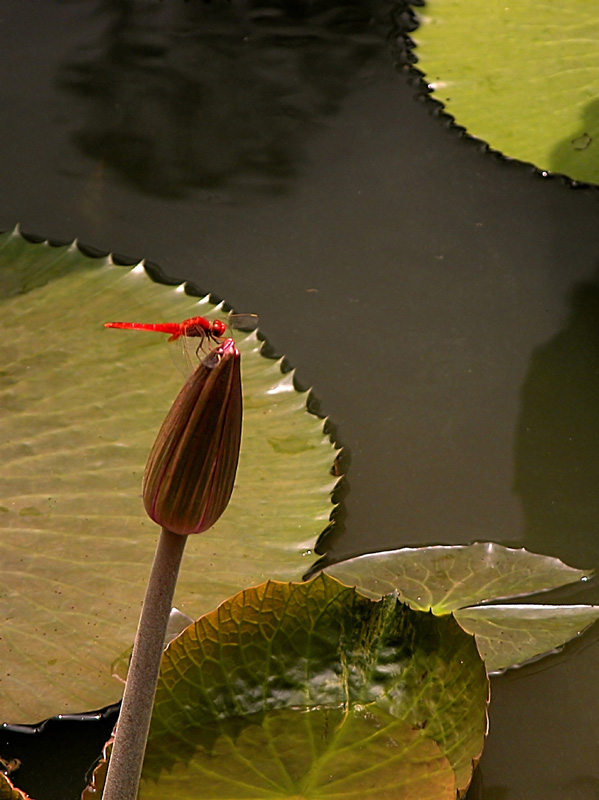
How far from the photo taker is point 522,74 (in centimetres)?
192

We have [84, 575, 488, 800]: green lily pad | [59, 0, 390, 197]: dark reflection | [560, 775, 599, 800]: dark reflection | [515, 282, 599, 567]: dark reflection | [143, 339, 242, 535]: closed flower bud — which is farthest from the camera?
[59, 0, 390, 197]: dark reflection

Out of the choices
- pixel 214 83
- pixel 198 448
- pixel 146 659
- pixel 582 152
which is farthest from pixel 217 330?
pixel 214 83

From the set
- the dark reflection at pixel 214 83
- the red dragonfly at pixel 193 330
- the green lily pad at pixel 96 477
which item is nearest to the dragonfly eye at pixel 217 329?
the red dragonfly at pixel 193 330

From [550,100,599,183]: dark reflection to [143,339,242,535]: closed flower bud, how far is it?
1338mm

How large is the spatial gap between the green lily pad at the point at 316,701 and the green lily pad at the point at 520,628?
8.1 inches

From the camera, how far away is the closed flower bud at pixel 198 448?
0.53 m

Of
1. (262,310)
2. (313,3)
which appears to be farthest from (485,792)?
(313,3)

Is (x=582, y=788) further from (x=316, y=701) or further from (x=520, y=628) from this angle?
(x=316, y=701)

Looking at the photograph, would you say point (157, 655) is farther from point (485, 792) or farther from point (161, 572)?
point (485, 792)

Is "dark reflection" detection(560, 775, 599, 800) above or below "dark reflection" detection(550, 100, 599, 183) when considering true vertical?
below

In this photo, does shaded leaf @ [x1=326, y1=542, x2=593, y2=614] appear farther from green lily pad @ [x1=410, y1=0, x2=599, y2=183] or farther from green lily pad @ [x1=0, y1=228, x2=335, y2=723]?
green lily pad @ [x1=410, y1=0, x2=599, y2=183]

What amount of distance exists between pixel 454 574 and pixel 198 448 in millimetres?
696

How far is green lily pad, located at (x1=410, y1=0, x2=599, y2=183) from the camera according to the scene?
1.76 metres

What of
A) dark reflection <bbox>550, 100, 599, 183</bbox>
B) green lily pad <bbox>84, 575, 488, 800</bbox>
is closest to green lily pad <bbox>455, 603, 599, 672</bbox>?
green lily pad <bbox>84, 575, 488, 800</bbox>
